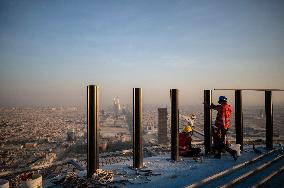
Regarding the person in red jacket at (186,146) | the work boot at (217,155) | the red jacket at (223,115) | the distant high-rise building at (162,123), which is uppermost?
the red jacket at (223,115)

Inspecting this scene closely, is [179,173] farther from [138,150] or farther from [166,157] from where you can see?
[166,157]

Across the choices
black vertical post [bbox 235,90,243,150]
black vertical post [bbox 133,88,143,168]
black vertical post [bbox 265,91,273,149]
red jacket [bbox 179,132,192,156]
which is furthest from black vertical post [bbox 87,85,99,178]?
black vertical post [bbox 265,91,273,149]

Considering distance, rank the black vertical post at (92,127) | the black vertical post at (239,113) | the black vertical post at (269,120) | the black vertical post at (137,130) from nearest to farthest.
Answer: the black vertical post at (92,127) < the black vertical post at (137,130) < the black vertical post at (239,113) < the black vertical post at (269,120)

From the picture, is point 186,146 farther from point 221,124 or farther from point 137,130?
point 137,130

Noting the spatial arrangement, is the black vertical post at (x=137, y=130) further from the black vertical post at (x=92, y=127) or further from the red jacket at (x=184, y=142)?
the red jacket at (x=184, y=142)

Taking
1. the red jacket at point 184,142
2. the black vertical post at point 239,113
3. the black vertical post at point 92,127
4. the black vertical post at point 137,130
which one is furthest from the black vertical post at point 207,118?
the black vertical post at point 92,127

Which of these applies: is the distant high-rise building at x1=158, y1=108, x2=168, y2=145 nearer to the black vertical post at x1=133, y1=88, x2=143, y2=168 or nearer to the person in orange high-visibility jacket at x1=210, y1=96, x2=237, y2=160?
the person in orange high-visibility jacket at x1=210, y1=96, x2=237, y2=160
